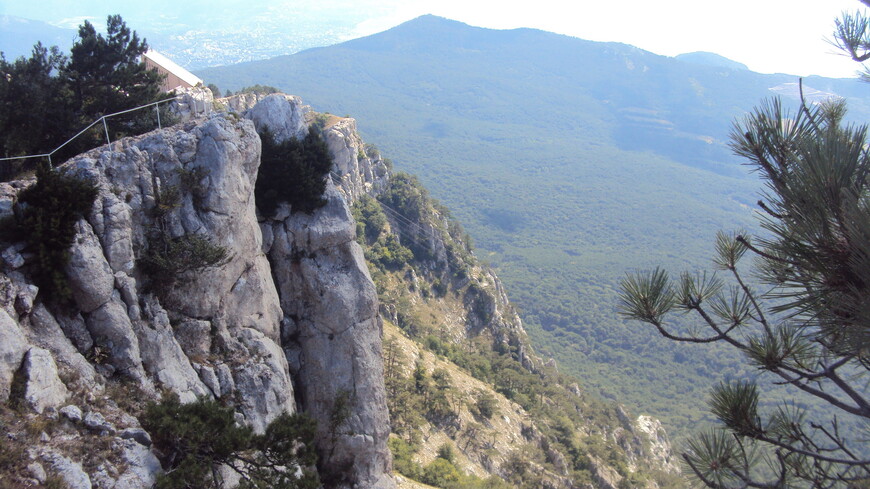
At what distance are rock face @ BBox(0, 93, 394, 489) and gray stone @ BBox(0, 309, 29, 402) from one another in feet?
0.07

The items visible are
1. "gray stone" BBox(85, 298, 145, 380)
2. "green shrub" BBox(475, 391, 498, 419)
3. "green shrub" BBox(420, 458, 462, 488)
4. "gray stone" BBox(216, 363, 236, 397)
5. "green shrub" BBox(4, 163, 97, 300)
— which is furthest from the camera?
"green shrub" BBox(475, 391, 498, 419)

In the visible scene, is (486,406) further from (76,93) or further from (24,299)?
(24,299)

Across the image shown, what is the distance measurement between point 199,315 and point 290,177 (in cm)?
539

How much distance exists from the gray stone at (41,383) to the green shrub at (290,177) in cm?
826

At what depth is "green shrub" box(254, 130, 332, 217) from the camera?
1667cm

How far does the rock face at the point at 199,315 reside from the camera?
9.12 metres

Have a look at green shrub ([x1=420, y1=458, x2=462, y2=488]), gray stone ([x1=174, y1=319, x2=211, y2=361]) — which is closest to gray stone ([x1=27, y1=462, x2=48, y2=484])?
gray stone ([x1=174, y1=319, x2=211, y2=361])

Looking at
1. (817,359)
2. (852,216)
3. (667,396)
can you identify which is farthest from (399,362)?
(667,396)

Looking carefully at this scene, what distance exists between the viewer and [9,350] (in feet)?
27.4

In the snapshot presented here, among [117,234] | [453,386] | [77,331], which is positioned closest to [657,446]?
[453,386]

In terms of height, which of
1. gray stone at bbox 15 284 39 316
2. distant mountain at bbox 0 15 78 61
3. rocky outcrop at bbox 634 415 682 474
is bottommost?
rocky outcrop at bbox 634 415 682 474

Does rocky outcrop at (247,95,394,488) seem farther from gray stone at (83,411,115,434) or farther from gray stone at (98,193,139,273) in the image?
gray stone at (83,411,115,434)

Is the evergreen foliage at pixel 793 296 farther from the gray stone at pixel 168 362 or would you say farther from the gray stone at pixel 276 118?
the gray stone at pixel 276 118

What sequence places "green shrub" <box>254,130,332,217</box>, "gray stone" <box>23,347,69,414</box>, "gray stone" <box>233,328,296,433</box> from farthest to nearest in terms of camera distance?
"green shrub" <box>254,130,332,217</box>, "gray stone" <box>233,328,296,433</box>, "gray stone" <box>23,347,69,414</box>
